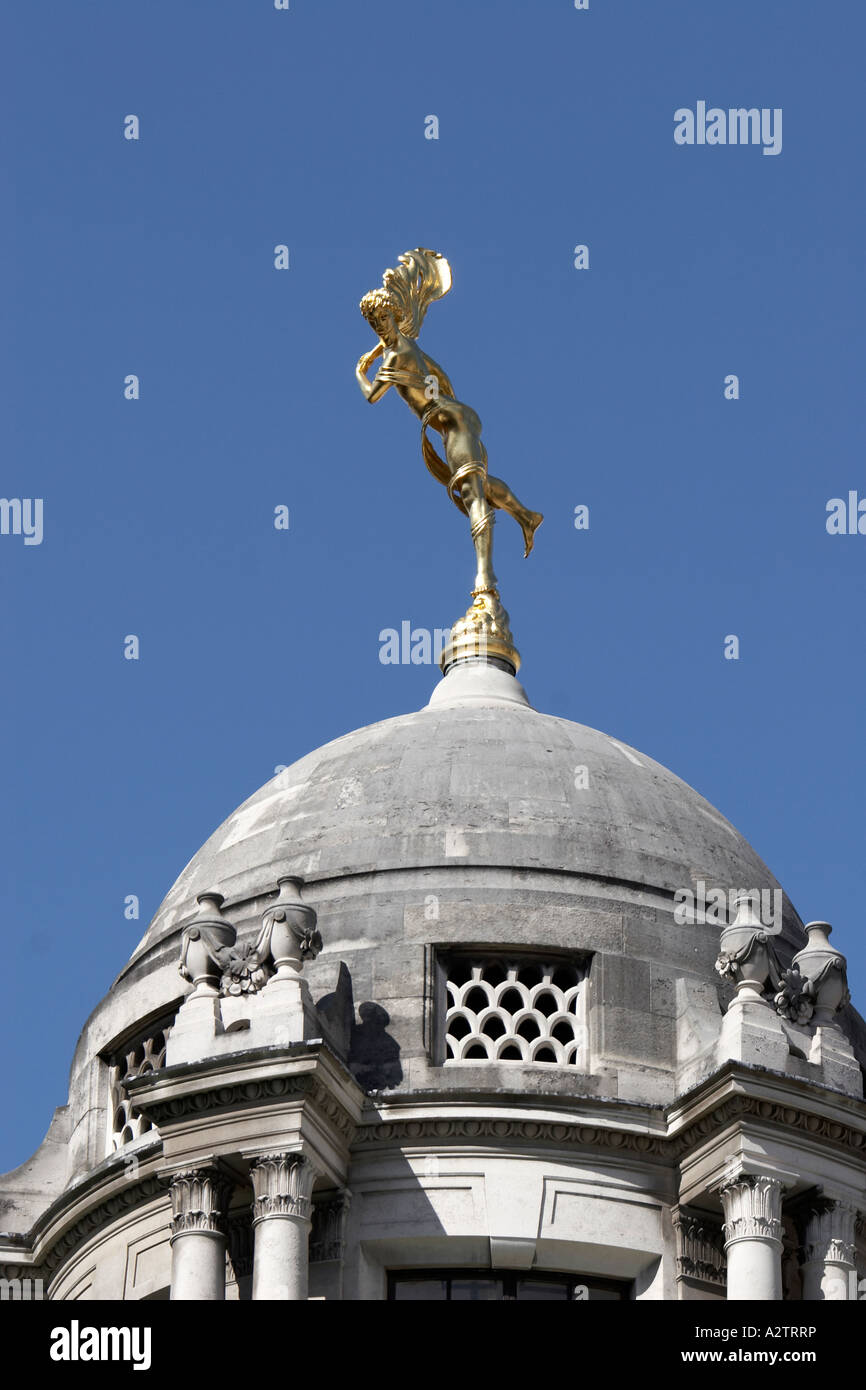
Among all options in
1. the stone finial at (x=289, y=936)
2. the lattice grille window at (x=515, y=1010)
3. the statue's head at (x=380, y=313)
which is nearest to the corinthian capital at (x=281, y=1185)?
the stone finial at (x=289, y=936)

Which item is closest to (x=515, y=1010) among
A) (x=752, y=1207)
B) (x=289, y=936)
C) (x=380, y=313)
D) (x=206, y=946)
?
(x=289, y=936)

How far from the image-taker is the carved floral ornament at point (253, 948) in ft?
117

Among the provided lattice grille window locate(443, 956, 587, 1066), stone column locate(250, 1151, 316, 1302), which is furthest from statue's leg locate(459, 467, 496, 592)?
stone column locate(250, 1151, 316, 1302)

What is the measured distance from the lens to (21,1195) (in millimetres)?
39125

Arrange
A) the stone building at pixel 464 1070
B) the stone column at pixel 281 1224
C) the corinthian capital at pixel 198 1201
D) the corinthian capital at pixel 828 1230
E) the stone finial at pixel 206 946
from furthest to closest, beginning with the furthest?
the stone finial at pixel 206 946 → the corinthian capital at pixel 828 1230 → the stone building at pixel 464 1070 → the corinthian capital at pixel 198 1201 → the stone column at pixel 281 1224

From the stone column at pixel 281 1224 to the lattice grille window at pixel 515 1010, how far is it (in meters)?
3.06

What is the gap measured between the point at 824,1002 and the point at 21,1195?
9.84m

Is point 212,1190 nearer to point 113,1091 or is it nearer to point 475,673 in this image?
point 113,1091

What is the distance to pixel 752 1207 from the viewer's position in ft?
113

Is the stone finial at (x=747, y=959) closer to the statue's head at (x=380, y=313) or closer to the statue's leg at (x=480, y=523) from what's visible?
the statue's leg at (x=480, y=523)

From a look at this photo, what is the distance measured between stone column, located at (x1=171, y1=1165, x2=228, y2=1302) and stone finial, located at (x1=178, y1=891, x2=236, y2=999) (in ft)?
7.09

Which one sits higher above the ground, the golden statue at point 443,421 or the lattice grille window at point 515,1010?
the golden statue at point 443,421
